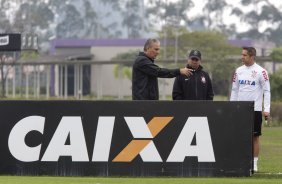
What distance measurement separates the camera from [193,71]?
42.9ft

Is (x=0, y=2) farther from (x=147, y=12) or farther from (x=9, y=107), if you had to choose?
(x=9, y=107)

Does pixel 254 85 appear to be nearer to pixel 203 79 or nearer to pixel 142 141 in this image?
pixel 203 79

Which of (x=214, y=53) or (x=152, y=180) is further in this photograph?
(x=214, y=53)

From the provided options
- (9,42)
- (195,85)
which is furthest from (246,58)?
(9,42)

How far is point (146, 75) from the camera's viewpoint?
12.8 metres

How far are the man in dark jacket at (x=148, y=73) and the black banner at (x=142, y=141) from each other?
0.49 meters

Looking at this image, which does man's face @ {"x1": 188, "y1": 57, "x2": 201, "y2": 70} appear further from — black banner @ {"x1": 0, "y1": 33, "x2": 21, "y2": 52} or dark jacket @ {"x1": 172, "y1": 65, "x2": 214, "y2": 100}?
black banner @ {"x1": 0, "y1": 33, "x2": 21, "y2": 52}

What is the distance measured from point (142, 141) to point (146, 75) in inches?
40.4

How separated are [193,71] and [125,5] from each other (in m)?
160

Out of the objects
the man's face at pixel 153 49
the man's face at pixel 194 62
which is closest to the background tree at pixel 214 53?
the man's face at pixel 194 62

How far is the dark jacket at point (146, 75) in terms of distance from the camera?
12.7 metres

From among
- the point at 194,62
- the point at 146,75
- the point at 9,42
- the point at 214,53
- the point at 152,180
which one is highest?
the point at 194,62

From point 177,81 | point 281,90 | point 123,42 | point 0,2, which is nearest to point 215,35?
point 123,42

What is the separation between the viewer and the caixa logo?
12391mm
